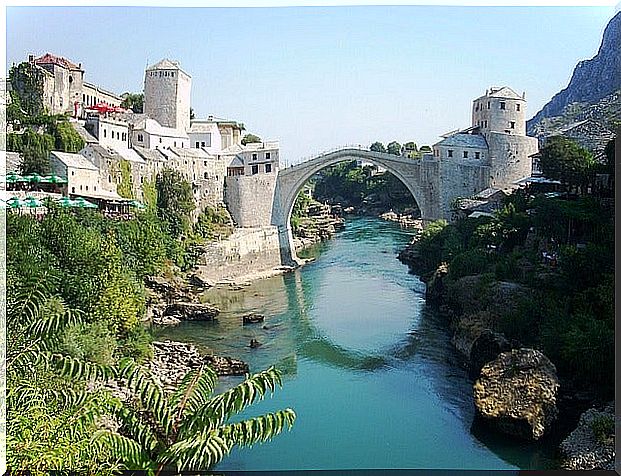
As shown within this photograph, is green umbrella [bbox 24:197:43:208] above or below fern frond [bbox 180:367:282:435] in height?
above

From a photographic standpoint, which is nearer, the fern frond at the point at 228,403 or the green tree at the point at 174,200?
the fern frond at the point at 228,403

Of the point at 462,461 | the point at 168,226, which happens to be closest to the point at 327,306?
the point at 168,226

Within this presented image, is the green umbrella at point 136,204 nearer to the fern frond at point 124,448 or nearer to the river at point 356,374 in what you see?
the river at point 356,374

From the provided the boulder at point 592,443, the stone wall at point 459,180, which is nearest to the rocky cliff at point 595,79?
the stone wall at point 459,180

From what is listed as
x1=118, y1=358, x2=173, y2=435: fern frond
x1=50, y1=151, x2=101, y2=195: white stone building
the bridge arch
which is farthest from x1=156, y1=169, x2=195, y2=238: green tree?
x1=118, y1=358, x2=173, y2=435: fern frond

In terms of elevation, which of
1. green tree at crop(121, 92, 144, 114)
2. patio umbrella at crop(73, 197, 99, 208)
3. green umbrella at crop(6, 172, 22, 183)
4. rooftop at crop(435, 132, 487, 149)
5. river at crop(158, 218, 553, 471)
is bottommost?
river at crop(158, 218, 553, 471)

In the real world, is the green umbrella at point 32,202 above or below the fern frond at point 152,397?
above

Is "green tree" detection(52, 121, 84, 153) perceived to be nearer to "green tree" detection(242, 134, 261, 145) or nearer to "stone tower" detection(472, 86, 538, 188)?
"green tree" detection(242, 134, 261, 145)

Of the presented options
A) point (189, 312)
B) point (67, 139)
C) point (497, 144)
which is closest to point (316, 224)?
point (497, 144)
